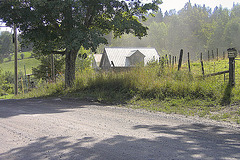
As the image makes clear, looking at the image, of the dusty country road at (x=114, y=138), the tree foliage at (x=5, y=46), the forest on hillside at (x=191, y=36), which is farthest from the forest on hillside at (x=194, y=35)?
the dusty country road at (x=114, y=138)

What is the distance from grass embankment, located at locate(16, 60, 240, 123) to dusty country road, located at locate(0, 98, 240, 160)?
1649mm

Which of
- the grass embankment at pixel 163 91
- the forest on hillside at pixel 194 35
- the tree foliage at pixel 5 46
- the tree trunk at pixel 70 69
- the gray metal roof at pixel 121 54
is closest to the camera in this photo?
the grass embankment at pixel 163 91

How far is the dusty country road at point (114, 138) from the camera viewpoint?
4.46 meters

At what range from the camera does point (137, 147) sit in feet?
15.8

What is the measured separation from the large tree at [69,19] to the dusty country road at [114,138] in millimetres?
6124

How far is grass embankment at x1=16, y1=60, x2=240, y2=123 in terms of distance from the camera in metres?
9.32

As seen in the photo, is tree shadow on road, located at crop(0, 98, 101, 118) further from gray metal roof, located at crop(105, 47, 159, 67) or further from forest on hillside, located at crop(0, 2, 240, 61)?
forest on hillside, located at crop(0, 2, 240, 61)

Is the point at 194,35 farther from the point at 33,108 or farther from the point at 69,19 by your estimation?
the point at 33,108

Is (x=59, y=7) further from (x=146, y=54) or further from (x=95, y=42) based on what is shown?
(x=146, y=54)

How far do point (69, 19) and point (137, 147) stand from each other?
10.2 meters

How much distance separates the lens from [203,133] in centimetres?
609

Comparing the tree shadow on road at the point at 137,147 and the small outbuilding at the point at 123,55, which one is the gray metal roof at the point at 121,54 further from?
the tree shadow on road at the point at 137,147

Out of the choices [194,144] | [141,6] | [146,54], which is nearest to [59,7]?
[141,6]

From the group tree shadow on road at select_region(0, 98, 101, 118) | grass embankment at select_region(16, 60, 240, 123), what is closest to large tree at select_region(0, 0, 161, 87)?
grass embankment at select_region(16, 60, 240, 123)
